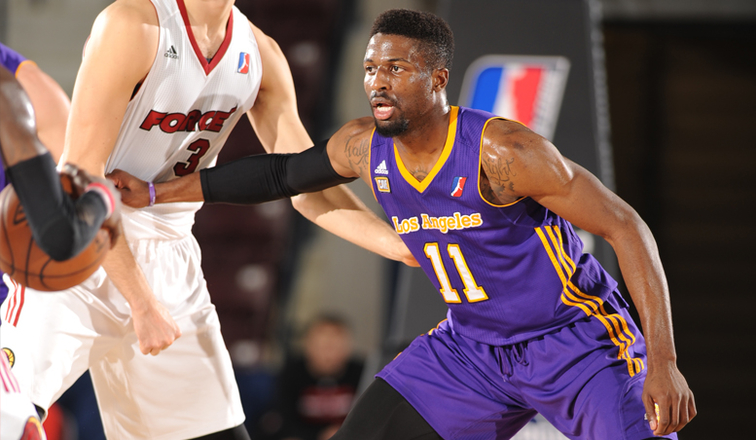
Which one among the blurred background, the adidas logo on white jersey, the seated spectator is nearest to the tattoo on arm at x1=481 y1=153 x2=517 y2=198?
the adidas logo on white jersey

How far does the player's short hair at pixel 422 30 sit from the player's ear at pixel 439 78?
0.01 m

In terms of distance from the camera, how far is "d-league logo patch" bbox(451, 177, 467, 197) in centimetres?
252

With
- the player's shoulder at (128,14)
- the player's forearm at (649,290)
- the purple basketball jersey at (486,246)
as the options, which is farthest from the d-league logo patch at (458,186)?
the player's shoulder at (128,14)

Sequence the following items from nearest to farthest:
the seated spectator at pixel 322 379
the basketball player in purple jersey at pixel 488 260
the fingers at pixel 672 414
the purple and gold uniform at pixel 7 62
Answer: the fingers at pixel 672 414
the basketball player in purple jersey at pixel 488 260
the purple and gold uniform at pixel 7 62
the seated spectator at pixel 322 379

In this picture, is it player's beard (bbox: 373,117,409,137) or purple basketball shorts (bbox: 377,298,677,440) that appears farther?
player's beard (bbox: 373,117,409,137)

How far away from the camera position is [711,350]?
22.5 ft

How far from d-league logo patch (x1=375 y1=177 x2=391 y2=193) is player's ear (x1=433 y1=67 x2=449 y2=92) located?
1.24 ft

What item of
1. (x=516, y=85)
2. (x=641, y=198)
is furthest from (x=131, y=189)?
(x=641, y=198)

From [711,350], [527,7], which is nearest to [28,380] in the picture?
[527,7]

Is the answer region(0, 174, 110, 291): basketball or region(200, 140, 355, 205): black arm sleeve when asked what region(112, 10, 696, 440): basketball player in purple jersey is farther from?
region(0, 174, 110, 291): basketball

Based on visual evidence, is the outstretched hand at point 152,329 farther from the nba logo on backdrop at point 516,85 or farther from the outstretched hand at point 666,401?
the nba logo on backdrop at point 516,85

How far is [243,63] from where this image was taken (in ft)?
9.53

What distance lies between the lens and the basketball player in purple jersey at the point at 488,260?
2391 mm

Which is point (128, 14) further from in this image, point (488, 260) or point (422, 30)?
point (488, 260)
